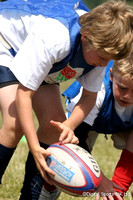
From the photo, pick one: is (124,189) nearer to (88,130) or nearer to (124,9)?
(88,130)

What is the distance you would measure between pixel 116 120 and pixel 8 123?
109 centimetres

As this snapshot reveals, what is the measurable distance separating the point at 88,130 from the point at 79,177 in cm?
107

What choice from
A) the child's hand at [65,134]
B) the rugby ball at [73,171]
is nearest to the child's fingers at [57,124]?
the child's hand at [65,134]

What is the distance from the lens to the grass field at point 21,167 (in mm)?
3500

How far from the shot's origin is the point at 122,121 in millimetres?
3521

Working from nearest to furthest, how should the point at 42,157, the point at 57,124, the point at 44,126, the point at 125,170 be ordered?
the point at 42,157 < the point at 57,124 < the point at 44,126 < the point at 125,170

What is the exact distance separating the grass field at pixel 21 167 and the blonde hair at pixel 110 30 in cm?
139

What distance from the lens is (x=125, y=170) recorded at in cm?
346

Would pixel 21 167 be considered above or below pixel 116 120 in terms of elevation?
below

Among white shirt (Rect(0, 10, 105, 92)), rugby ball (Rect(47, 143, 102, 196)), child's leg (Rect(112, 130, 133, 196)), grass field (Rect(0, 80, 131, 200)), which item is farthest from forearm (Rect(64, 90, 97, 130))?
grass field (Rect(0, 80, 131, 200))

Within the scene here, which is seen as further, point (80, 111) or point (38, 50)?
point (80, 111)

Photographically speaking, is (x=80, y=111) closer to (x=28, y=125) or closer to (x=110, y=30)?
(x=28, y=125)

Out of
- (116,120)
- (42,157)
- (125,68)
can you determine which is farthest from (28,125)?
(116,120)

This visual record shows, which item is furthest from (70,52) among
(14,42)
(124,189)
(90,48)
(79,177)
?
(124,189)
